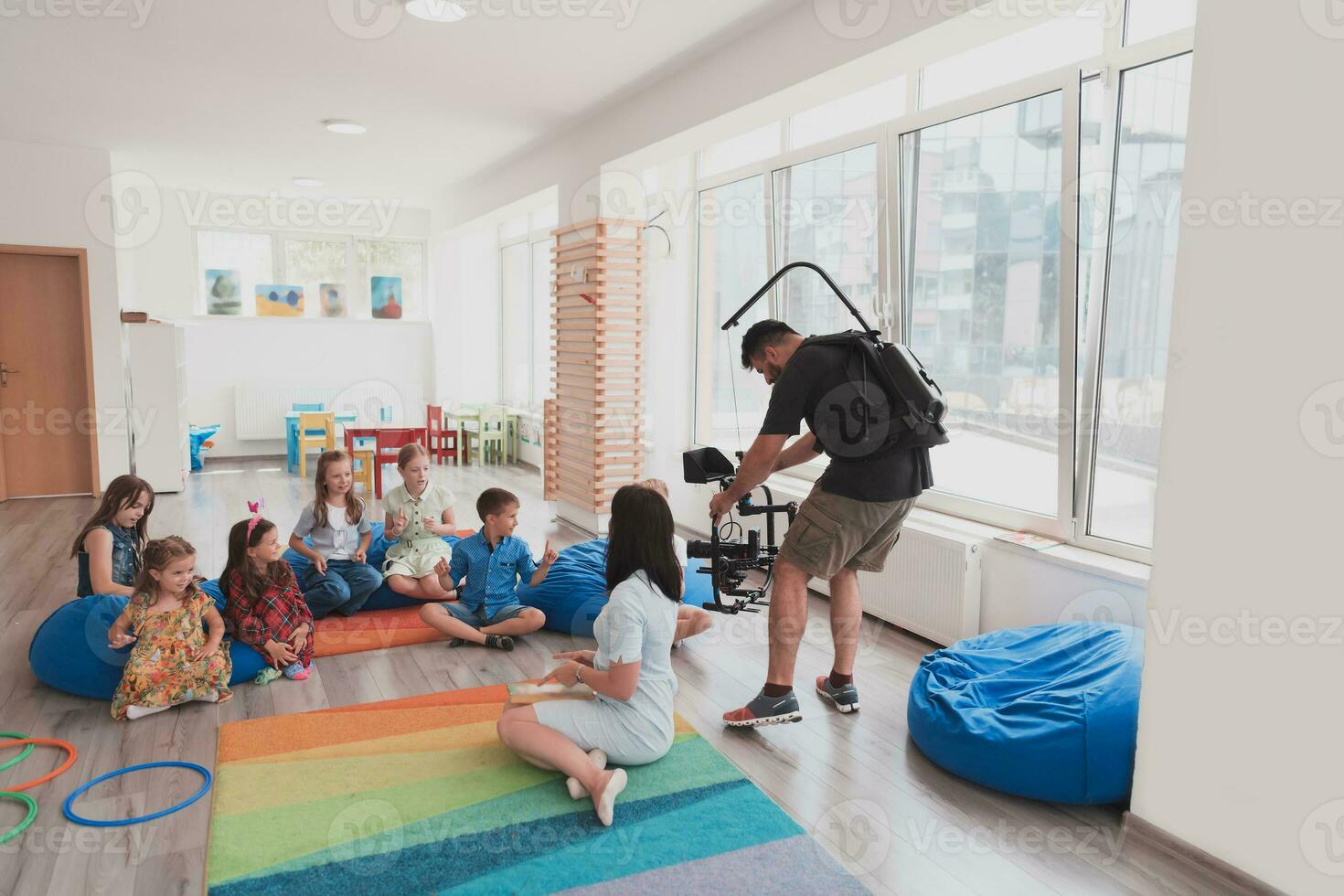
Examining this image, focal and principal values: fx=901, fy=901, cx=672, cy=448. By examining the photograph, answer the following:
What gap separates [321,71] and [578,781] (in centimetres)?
432

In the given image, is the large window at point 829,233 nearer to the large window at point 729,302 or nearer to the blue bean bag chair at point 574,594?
the large window at point 729,302

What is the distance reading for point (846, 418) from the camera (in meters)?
2.92

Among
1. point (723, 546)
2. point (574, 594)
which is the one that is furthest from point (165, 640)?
point (723, 546)

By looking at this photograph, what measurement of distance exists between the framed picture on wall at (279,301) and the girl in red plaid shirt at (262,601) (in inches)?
286

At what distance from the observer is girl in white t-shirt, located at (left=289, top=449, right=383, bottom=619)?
13.4ft

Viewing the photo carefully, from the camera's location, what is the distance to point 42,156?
6914mm

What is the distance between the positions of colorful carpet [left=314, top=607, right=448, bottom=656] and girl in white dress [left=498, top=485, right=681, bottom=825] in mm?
1422

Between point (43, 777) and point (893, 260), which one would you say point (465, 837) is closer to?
point (43, 777)

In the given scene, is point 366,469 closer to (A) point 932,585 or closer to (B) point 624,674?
(A) point 932,585

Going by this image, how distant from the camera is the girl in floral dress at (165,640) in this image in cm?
308

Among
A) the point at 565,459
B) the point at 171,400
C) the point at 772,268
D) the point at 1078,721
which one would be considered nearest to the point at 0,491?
the point at 171,400

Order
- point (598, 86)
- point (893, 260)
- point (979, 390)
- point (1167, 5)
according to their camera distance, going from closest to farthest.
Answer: point (1167, 5) < point (979, 390) < point (893, 260) < point (598, 86)

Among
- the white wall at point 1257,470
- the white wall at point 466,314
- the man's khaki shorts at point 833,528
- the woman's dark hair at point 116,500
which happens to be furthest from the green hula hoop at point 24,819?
the white wall at point 466,314

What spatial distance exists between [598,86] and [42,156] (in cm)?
467
